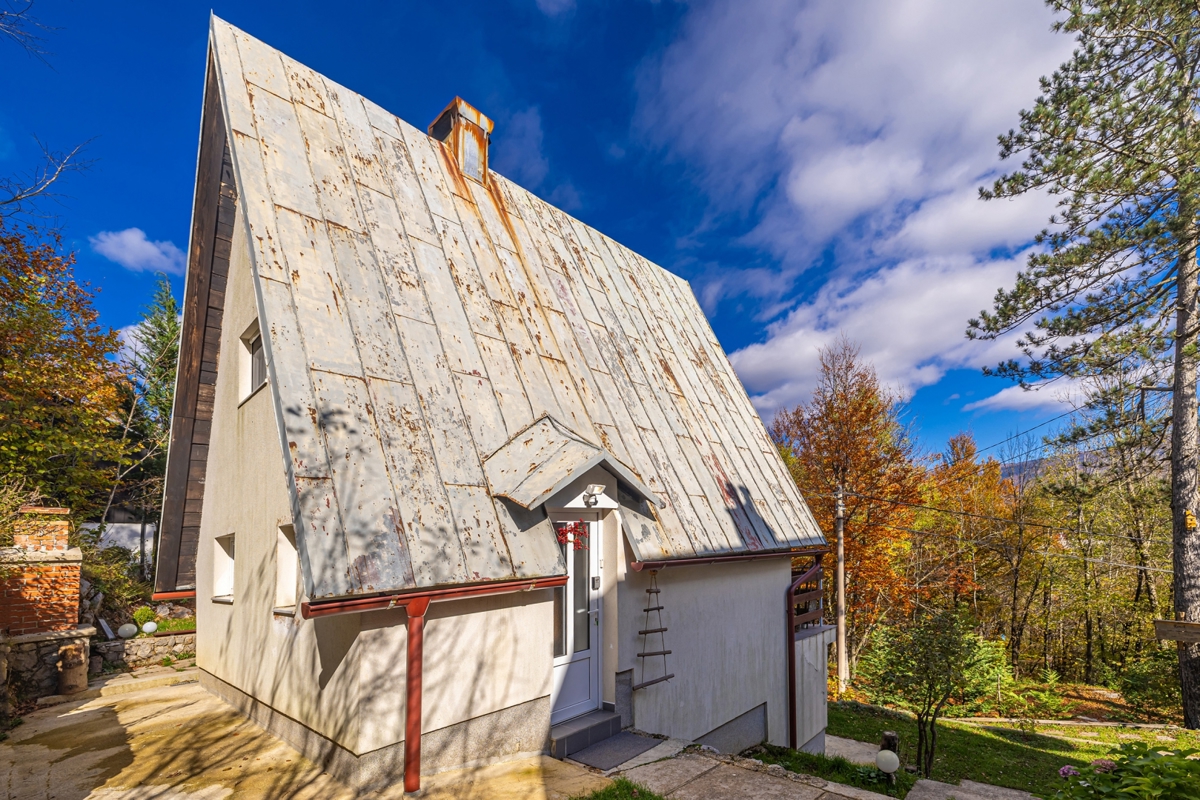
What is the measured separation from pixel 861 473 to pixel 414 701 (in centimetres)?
1615

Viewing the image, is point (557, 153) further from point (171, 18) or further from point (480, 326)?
point (480, 326)

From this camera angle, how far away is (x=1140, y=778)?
9.74ft

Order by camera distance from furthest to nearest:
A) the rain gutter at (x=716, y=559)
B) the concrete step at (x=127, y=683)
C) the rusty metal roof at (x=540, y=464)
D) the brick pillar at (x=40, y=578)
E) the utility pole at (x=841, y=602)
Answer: the utility pole at (x=841, y=602) → the brick pillar at (x=40, y=578) → the concrete step at (x=127, y=683) → the rain gutter at (x=716, y=559) → the rusty metal roof at (x=540, y=464)

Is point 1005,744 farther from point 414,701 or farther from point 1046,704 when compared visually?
point 414,701

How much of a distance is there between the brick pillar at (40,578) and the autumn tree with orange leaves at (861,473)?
1680 cm

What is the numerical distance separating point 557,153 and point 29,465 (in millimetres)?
15714

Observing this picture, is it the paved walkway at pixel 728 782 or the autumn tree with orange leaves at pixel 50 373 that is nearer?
the paved walkway at pixel 728 782

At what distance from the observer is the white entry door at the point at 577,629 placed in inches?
221

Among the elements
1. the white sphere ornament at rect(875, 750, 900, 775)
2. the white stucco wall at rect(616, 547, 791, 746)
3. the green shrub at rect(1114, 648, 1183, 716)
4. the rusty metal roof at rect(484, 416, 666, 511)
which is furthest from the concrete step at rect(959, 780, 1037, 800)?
the green shrub at rect(1114, 648, 1183, 716)

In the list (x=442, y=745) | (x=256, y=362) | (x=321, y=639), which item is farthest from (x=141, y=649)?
(x=442, y=745)

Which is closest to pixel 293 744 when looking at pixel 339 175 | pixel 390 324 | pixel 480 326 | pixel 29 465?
pixel 390 324

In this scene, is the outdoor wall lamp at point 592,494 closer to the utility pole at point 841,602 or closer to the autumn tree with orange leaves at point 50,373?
the autumn tree with orange leaves at point 50,373

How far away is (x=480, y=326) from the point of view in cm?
651

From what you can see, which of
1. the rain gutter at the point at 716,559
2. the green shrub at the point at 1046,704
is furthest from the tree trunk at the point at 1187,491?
the rain gutter at the point at 716,559
